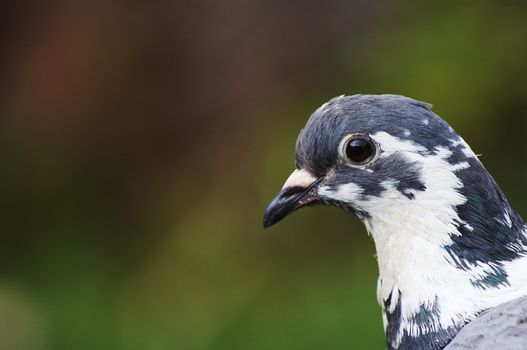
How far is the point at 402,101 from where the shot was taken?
2.92 metres

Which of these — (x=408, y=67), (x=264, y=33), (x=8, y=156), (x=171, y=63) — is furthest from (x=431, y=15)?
(x=8, y=156)

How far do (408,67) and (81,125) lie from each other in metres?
2.62

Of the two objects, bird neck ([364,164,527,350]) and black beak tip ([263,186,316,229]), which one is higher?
black beak tip ([263,186,316,229])

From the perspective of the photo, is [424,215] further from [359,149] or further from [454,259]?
[359,149]

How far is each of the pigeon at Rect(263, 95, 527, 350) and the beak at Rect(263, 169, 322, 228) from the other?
0.31ft

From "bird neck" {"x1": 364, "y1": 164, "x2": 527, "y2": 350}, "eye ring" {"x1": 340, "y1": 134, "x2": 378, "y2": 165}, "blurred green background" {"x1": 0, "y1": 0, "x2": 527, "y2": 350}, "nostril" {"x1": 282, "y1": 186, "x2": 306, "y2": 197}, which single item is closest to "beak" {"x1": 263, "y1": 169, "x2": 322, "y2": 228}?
"nostril" {"x1": 282, "y1": 186, "x2": 306, "y2": 197}

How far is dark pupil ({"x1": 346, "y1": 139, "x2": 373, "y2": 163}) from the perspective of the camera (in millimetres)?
2904

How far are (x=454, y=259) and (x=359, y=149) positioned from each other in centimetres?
46

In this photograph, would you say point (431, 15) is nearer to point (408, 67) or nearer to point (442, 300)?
point (408, 67)

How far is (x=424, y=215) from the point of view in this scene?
2.84 m

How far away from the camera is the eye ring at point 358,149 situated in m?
2.89

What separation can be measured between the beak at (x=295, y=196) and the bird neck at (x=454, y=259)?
29cm

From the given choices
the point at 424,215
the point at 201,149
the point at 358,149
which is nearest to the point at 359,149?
the point at 358,149

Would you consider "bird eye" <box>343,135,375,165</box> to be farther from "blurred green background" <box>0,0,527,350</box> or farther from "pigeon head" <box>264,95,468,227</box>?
"blurred green background" <box>0,0,527,350</box>
